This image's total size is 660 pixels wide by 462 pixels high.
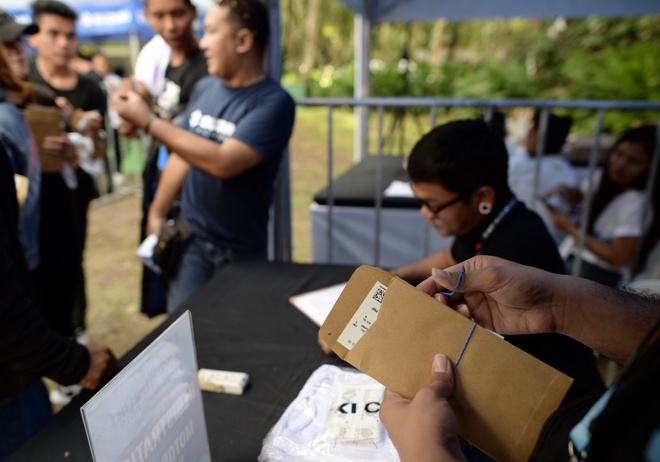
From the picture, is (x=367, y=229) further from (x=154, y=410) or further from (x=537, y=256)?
(x=154, y=410)

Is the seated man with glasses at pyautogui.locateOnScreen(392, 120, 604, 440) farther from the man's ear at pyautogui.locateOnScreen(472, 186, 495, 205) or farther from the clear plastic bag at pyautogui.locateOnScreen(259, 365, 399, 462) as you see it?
the clear plastic bag at pyautogui.locateOnScreen(259, 365, 399, 462)

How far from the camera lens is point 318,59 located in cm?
1858

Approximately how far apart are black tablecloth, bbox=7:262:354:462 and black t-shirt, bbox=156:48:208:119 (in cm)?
98

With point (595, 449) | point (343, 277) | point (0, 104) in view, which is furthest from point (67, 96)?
point (595, 449)

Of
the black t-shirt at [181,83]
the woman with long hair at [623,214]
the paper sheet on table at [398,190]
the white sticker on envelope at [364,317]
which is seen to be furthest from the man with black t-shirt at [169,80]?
the woman with long hair at [623,214]

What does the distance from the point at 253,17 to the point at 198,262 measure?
1.00 metres

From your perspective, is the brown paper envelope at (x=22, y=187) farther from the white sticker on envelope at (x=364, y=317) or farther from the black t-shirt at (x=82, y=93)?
the black t-shirt at (x=82, y=93)

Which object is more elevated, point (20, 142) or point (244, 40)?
point (244, 40)

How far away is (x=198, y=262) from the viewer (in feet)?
6.75

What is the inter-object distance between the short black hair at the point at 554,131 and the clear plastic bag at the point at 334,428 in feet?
8.08

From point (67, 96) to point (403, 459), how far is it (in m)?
3.15

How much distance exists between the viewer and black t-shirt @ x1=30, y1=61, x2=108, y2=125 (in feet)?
9.73

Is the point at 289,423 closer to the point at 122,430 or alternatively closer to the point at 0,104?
the point at 122,430

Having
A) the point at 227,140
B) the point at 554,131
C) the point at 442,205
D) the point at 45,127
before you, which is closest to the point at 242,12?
the point at 227,140
